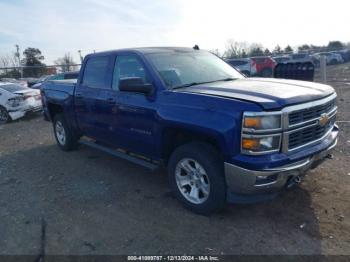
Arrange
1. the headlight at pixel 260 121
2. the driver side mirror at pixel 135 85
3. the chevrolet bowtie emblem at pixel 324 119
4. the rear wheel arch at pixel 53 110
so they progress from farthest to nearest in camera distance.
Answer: the rear wheel arch at pixel 53 110 < the driver side mirror at pixel 135 85 < the chevrolet bowtie emblem at pixel 324 119 < the headlight at pixel 260 121

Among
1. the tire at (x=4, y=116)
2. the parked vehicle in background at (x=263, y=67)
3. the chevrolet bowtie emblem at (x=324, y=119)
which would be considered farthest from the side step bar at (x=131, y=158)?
the parked vehicle in background at (x=263, y=67)

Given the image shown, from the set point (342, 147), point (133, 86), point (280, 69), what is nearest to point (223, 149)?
point (133, 86)

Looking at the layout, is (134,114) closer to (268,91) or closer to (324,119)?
(268,91)

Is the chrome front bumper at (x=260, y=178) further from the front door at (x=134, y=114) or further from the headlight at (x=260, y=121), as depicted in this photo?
the front door at (x=134, y=114)

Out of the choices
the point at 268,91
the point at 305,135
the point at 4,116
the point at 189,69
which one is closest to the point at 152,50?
the point at 189,69

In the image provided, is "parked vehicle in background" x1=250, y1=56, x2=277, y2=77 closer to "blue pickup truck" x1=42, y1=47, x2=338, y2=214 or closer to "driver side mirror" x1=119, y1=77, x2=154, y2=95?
"blue pickup truck" x1=42, y1=47, x2=338, y2=214

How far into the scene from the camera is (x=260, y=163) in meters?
3.28

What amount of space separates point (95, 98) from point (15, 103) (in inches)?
306

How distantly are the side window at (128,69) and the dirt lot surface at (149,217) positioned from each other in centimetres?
158

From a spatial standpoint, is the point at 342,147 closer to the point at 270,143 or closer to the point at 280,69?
the point at 280,69

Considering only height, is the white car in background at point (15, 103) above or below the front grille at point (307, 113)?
below

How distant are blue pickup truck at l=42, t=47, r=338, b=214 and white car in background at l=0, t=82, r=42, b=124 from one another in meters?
7.42

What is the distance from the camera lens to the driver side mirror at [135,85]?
13.3 ft

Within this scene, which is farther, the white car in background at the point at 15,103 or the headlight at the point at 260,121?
the white car in background at the point at 15,103
